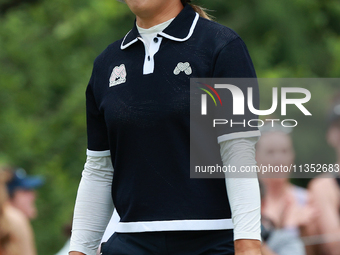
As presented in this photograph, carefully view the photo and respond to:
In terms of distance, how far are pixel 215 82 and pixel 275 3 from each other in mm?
7953

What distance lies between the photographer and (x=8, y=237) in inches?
198

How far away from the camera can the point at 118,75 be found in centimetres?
212

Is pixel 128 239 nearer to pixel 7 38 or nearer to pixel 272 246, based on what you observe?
pixel 272 246

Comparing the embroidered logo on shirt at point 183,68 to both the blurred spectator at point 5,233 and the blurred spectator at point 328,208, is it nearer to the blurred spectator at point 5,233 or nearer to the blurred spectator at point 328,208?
the blurred spectator at point 328,208

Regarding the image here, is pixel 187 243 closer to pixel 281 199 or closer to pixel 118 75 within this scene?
pixel 118 75

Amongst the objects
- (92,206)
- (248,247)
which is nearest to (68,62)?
(92,206)

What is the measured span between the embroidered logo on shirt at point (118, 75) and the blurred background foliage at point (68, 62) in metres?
7.18

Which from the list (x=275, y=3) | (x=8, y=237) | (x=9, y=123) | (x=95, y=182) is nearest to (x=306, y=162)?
(x=275, y=3)

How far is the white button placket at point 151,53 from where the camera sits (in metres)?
2.03

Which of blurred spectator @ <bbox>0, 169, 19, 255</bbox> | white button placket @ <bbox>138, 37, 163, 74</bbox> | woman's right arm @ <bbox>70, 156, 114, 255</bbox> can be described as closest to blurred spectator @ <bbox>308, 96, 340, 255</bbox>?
woman's right arm @ <bbox>70, 156, 114, 255</bbox>

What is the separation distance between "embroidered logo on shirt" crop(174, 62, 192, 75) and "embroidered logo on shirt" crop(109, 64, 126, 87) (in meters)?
0.21

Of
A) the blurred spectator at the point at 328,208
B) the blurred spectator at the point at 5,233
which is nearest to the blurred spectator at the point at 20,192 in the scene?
the blurred spectator at the point at 5,233

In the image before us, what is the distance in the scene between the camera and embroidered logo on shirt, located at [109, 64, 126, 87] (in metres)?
2.09

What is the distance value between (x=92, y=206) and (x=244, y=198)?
2.20 ft
